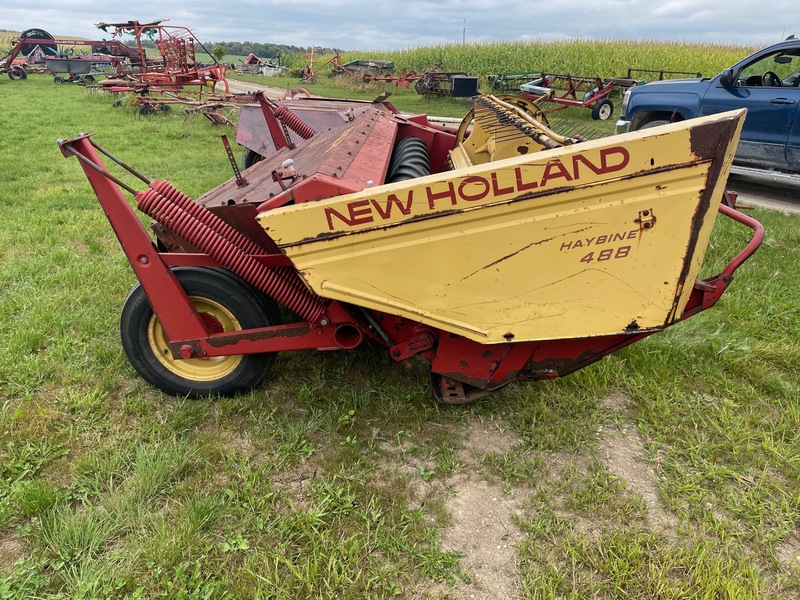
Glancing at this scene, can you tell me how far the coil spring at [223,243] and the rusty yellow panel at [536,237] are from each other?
17.1 inches

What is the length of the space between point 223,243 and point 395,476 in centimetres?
140

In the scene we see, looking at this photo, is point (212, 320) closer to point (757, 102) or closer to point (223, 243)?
point (223, 243)

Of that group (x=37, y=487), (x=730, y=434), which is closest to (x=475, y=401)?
(x=730, y=434)

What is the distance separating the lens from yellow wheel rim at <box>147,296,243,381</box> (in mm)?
2885

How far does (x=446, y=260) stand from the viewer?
2217mm

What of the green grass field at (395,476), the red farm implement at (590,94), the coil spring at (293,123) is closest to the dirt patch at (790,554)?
the green grass field at (395,476)

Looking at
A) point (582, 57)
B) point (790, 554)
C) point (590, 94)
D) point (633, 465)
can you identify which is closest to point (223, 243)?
point (633, 465)

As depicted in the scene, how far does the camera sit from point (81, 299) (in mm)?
4027

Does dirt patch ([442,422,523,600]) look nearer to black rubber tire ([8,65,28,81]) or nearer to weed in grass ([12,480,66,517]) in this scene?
weed in grass ([12,480,66,517])

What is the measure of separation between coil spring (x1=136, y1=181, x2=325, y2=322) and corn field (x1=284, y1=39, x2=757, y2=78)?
53.6ft

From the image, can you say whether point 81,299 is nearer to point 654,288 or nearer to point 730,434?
point 654,288

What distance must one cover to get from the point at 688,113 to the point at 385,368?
6.40 m

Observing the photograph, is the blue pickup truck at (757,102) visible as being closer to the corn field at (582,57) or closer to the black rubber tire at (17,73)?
the corn field at (582,57)

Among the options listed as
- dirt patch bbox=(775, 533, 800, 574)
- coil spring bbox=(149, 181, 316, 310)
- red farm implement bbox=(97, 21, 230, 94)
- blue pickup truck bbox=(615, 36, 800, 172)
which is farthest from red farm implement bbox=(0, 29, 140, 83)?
dirt patch bbox=(775, 533, 800, 574)
